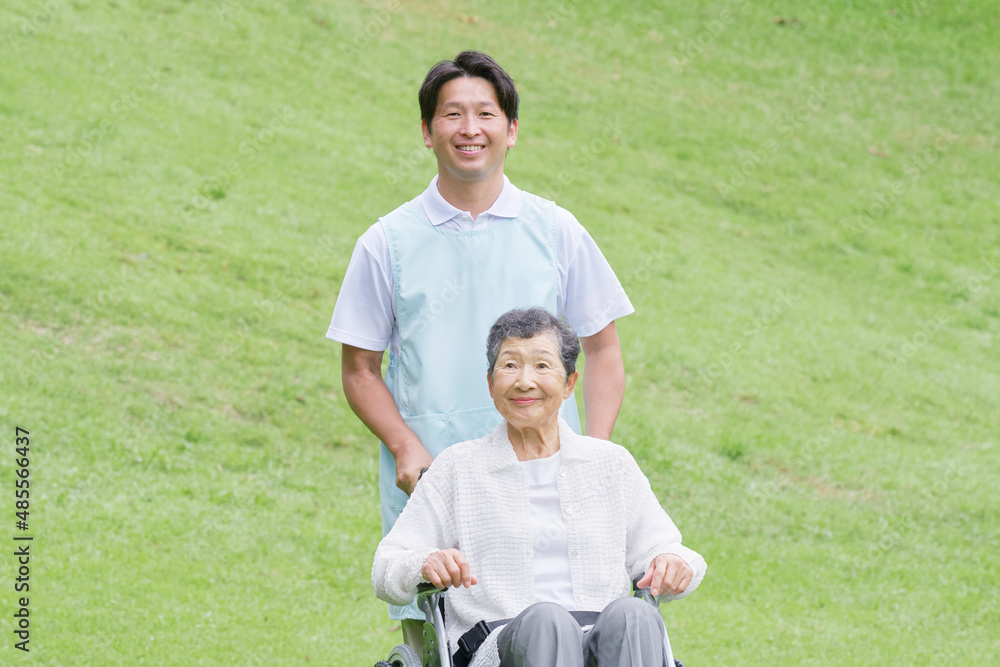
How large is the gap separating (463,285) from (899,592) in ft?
14.4

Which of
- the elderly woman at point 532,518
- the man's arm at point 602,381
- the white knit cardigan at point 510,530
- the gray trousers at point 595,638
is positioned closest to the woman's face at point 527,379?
the elderly woman at point 532,518

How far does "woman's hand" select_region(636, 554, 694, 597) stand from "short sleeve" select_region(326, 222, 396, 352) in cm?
94

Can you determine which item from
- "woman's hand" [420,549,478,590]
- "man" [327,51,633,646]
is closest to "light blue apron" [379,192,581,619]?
"man" [327,51,633,646]

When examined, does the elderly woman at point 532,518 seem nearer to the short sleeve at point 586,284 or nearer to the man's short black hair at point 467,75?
the short sleeve at point 586,284

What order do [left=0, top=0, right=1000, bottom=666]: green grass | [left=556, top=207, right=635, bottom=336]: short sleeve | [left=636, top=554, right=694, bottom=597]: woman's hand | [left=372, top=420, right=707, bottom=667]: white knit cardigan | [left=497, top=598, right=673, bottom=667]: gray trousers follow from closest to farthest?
[left=497, top=598, right=673, bottom=667]: gray trousers
[left=636, top=554, right=694, bottom=597]: woman's hand
[left=372, top=420, right=707, bottom=667]: white knit cardigan
[left=556, top=207, right=635, bottom=336]: short sleeve
[left=0, top=0, right=1000, bottom=666]: green grass

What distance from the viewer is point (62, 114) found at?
9336 millimetres

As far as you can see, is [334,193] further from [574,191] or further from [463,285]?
[463,285]

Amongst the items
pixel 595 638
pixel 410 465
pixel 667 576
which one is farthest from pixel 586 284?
pixel 595 638

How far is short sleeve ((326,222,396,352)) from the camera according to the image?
294 cm

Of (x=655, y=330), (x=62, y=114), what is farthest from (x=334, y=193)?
(x=655, y=330)

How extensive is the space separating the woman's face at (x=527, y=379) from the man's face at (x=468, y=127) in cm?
52

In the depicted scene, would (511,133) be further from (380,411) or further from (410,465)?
(410,465)

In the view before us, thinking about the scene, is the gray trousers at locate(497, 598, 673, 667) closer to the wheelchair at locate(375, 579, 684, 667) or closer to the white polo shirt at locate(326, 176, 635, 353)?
the wheelchair at locate(375, 579, 684, 667)

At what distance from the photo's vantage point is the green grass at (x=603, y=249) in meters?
5.55
